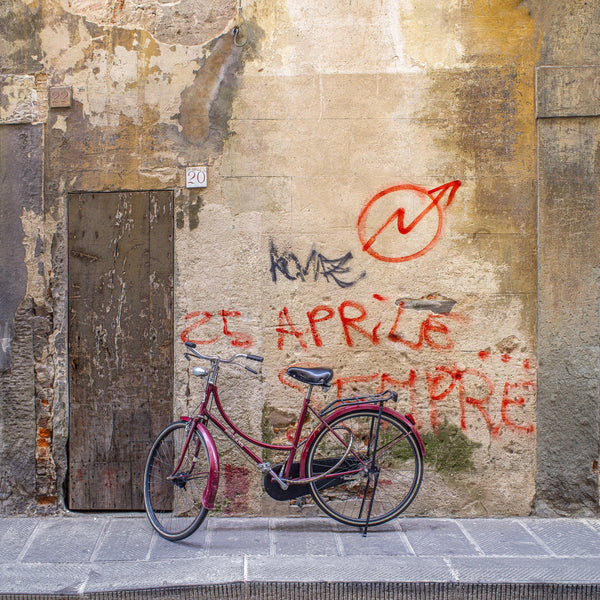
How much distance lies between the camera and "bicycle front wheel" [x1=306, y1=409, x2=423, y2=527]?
4012mm

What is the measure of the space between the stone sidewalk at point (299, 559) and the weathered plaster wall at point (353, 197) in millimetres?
308

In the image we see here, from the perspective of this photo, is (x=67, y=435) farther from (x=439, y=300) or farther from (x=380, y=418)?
(x=439, y=300)

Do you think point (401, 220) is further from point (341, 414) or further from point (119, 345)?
point (119, 345)

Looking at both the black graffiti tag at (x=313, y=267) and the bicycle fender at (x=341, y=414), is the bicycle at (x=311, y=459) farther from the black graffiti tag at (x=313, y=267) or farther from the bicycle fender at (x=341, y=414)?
the black graffiti tag at (x=313, y=267)

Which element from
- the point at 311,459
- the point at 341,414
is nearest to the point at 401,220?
the point at 341,414

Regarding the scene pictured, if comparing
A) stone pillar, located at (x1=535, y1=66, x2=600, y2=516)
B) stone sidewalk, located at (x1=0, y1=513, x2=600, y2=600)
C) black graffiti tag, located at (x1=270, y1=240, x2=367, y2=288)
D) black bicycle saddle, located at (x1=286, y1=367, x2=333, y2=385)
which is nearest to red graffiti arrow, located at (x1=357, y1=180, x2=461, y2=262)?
black graffiti tag, located at (x1=270, y1=240, x2=367, y2=288)

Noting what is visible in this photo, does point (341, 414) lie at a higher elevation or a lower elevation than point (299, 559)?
higher

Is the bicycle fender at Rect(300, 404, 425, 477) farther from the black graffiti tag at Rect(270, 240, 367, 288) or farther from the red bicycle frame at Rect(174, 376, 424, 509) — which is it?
the black graffiti tag at Rect(270, 240, 367, 288)

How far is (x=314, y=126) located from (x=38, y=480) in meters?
3.28

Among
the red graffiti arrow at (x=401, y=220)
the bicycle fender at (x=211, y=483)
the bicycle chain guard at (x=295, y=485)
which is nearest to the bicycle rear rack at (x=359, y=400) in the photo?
the bicycle chain guard at (x=295, y=485)

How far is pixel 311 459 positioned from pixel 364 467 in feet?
1.17

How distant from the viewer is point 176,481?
399 cm

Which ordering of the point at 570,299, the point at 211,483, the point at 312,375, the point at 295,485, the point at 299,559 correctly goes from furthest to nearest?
the point at 570,299
the point at 295,485
the point at 312,375
the point at 211,483
the point at 299,559

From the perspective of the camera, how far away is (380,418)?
399 centimetres
